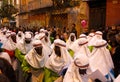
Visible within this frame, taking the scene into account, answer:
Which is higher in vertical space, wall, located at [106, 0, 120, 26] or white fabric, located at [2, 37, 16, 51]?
wall, located at [106, 0, 120, 26]

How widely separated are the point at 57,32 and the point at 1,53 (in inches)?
561

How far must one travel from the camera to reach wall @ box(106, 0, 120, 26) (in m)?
20.1

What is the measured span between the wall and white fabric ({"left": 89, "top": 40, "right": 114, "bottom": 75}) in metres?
12.2

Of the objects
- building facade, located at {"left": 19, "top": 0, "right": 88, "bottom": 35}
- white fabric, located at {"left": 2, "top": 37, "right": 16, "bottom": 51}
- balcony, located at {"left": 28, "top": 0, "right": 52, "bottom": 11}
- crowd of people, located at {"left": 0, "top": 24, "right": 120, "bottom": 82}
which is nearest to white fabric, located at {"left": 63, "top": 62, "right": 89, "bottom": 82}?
crowd of people, located at {"left": 0, "top": 24, "right": 120, "bottom": 82}

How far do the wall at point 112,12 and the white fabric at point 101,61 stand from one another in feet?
40.2

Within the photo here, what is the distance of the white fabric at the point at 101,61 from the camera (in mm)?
7307

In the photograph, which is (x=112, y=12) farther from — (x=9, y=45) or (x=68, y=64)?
(x=68, y=64)

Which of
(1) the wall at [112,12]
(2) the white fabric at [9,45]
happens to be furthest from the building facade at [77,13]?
(2) the white fabric at [9,45]

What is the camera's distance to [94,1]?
23.2 meters

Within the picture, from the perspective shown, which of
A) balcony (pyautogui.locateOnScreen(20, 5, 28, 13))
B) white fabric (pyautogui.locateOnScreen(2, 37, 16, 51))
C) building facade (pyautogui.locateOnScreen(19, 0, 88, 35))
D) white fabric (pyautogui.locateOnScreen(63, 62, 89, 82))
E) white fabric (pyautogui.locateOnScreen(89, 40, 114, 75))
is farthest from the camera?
balcony (pyautogui.locateOnScreen(20, 5, 28, 13))

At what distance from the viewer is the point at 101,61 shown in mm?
7527

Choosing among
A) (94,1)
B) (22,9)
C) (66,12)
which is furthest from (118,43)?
(22,9)

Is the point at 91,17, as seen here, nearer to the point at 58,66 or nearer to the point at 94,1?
the point at 94,1

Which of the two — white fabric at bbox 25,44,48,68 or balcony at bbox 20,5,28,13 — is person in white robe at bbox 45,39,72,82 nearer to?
white fabric at bbox 25,44,48,68
